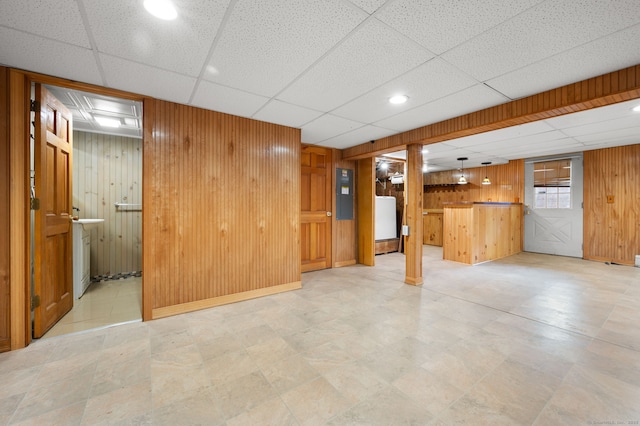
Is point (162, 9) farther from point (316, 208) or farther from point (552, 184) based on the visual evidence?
point (552, 184)

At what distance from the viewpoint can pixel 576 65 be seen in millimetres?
2160

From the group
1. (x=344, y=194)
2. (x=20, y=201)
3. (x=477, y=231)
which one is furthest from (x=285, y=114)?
(x=477, y=231)

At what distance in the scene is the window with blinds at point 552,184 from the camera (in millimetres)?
6480

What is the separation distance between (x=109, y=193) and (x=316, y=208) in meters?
3.51

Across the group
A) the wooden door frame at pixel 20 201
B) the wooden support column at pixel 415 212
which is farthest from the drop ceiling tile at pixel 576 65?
the wooden door frame at pixel 20 201

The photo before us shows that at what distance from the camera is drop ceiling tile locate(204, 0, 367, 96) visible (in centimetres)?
158

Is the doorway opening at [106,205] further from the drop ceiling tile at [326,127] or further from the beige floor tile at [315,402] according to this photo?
the beige floor tile at [315,402]

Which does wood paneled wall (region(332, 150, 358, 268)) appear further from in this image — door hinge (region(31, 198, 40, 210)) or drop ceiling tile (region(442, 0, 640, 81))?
door hinge (region(31, 198, 40, 210))

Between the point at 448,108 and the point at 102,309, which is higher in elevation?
the point at 448,108

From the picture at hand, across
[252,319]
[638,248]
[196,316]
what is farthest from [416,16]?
[638,248]

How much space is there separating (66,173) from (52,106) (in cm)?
80

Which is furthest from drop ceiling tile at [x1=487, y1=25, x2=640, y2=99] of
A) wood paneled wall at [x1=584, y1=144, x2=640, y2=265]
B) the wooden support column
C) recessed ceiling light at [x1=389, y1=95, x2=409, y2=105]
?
wood paneled wall at [x1=584, y1=144, x2=640, y2=265]

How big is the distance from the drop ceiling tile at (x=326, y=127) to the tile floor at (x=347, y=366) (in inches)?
96.8

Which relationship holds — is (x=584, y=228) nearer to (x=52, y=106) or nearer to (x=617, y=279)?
(x=617, y=279)
